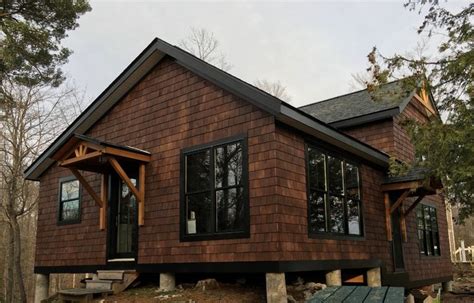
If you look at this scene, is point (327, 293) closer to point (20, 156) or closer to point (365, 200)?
point (365, 200)

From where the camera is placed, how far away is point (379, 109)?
11.9m

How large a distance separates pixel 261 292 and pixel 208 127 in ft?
10.4

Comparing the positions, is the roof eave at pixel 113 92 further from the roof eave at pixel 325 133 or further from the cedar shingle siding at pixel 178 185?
the roof eave at pixel 325 133

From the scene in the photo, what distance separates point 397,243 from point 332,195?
3754 millimetres

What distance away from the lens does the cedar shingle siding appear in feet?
23.3

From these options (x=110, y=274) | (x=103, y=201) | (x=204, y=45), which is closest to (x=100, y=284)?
(x=110, y=274)

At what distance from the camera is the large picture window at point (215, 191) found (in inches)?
294

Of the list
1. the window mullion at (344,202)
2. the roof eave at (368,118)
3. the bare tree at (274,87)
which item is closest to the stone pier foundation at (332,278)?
the window mullion at (344,202)

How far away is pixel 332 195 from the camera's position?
8.59 meters

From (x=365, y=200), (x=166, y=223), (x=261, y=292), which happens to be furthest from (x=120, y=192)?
(x=365, y=200)

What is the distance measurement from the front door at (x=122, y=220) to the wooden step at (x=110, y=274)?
0.42 m

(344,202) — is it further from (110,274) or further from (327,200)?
(110,274)

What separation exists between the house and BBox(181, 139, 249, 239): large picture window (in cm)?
3

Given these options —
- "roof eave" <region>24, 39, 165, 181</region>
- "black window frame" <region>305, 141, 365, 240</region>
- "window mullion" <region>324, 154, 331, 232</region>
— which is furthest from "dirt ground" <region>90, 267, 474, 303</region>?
"roof eave" <region>24, 39, 165, 181</region>
